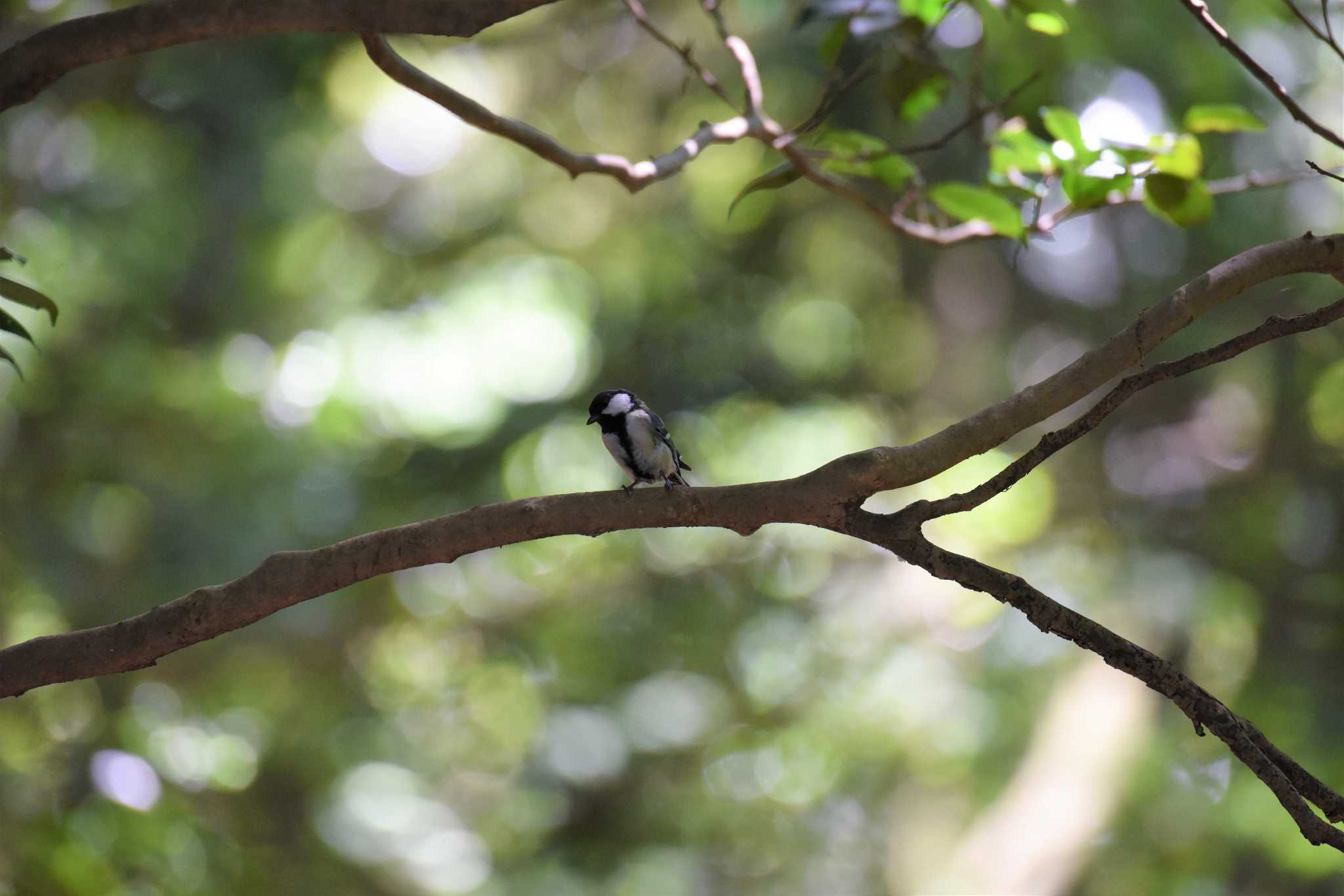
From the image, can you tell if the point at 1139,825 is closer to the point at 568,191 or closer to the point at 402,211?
the point at 568,191

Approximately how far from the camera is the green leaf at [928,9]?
2416 millimetres

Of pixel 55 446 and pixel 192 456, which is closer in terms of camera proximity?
pixel 55 446

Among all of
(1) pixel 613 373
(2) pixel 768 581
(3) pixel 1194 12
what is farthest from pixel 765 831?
(3) pixel 1194 12

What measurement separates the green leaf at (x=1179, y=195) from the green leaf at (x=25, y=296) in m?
2.05

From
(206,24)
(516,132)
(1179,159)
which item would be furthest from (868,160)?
(206,24)

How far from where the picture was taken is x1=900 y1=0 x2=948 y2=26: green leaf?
7.93ft

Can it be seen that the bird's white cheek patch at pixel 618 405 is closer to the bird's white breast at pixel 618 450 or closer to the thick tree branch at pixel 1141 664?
the bird's white breast at pixel 618 450

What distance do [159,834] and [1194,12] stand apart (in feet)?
14.0

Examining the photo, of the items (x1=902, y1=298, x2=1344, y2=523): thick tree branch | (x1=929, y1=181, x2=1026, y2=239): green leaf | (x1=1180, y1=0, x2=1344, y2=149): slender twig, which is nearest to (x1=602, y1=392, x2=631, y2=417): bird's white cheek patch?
(x1=929, y1=181, x2=1026, y2=239): green leaf

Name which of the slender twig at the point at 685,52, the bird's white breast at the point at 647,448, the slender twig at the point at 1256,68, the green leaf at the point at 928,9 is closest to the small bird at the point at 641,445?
the bird's white breast at the point at 647,448

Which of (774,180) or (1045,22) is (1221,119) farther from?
(774,180)

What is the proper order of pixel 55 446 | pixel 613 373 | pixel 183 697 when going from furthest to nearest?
pixel 613 373 < pixel 183 697 < pixel 55 446

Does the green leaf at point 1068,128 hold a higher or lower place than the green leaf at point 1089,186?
higher

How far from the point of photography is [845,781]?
7.21m
